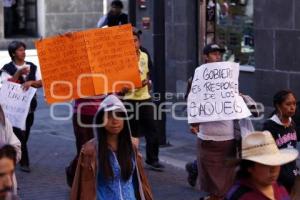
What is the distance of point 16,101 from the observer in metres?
9.22

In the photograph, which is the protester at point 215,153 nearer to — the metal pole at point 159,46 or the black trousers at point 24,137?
the black trousers at point 24,137

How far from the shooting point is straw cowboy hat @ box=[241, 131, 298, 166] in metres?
3.84

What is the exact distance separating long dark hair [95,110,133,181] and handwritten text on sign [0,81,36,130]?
4112mm

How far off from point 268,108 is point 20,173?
418cm

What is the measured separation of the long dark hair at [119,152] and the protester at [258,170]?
135 centimetres

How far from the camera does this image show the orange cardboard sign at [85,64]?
795 cm

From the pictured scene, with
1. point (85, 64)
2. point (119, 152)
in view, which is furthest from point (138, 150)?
point (85, 64)

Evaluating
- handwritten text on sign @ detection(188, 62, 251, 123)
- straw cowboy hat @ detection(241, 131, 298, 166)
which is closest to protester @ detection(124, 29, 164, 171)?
handwritten text on sign @ detection(188, 62, 251, 123)

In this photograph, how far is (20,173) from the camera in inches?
374

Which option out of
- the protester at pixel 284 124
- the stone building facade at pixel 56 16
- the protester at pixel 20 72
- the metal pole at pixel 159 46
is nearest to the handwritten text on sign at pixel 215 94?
the protester at pixel 284 124

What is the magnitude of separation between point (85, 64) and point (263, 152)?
4.32 m

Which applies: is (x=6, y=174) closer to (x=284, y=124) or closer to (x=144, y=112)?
(x=284, y=124)

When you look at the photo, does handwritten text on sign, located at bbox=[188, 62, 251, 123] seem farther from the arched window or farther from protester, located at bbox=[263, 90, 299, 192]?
the arched window

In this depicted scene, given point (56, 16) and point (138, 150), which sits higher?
point (56, 16)
